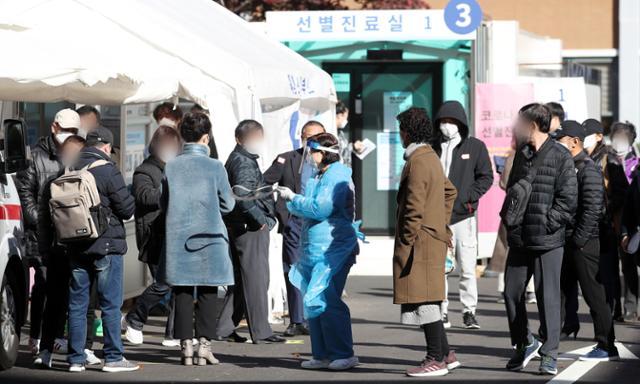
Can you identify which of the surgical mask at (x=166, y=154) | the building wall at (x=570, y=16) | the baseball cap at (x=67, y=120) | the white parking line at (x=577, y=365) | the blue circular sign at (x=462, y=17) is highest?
the building wall at (x=570, y=16)

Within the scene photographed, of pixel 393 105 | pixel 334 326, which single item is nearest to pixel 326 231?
pixel 334 326

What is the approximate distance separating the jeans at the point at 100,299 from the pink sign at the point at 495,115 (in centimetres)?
1019

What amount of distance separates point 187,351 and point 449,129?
4.00 m

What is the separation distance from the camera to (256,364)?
11.9 meters

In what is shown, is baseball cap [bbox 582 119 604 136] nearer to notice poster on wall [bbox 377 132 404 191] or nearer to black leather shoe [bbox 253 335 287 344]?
black leather shoe [bbox 253 335 287 344]

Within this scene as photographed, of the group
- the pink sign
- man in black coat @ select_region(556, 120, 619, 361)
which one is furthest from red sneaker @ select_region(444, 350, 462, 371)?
the pink sign

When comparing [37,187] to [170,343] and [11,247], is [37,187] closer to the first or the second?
[11,247]

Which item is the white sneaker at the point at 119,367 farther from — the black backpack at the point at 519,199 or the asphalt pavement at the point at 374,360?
the black backpack at the point at 519,199

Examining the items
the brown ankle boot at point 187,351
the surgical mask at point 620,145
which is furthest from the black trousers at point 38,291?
the surgical mask at point 620,145

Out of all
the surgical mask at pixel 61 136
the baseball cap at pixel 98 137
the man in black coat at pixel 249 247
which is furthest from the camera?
the man in black coat at pixel 249 247

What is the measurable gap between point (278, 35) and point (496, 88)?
314cm

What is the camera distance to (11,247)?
11.4 metres

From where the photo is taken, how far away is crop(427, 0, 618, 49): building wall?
111 ft

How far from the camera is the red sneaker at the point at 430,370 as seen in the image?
36.1ft
